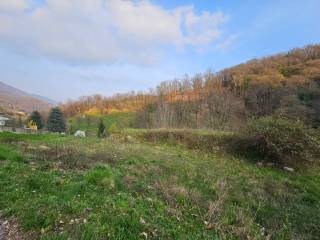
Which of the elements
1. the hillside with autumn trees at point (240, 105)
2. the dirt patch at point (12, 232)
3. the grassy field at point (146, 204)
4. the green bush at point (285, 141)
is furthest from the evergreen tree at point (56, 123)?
the dirt patch at point (12, 232)

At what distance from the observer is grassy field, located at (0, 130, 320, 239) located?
455cm

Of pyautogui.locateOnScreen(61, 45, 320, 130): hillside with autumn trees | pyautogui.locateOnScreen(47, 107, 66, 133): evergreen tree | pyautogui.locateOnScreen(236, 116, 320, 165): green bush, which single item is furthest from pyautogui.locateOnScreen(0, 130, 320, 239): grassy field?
pyautogui.locateOnScreen(47, 107, 66, 133): evergreen tree

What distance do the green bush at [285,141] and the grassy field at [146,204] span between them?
4.12 meters

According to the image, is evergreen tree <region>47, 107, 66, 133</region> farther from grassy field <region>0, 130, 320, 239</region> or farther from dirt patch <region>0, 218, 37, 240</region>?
dirt patch <region>0, 218, 37, 240</region>

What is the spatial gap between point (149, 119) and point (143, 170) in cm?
3303

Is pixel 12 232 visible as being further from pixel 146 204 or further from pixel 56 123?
pixel 56 123

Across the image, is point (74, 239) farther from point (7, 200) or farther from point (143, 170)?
point (143, 170)

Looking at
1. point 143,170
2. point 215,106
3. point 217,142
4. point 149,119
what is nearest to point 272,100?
point 215,106

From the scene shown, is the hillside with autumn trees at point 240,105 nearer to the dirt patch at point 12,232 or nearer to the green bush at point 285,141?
the green bush at point 285,141

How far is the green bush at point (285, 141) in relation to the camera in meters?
14.8

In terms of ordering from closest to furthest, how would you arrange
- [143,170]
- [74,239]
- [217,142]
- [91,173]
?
1. [74,239]
2. [91,173]
3. [143,170]
4. [217,142]

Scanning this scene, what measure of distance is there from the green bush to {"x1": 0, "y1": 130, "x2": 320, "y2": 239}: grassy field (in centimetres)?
412

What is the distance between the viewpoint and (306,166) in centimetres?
1459

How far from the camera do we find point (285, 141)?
14.9 m
